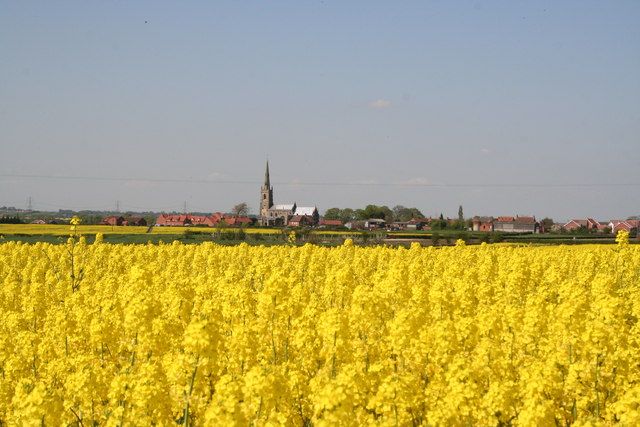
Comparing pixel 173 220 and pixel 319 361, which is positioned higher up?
pixel 173 220

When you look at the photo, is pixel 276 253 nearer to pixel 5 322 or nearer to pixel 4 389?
pixel 5 322

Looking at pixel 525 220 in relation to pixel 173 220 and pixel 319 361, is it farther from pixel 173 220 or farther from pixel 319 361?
pixel 319 361

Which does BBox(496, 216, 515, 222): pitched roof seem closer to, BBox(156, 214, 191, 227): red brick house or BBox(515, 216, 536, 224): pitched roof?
BBox(515, 216, 536, 224): pitched roof

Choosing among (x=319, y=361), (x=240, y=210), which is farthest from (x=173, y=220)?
(x=319, y=361)

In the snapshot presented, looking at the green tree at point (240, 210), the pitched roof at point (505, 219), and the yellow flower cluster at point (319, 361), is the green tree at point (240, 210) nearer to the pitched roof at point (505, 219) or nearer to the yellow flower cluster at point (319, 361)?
the pitched roof at point (505, 219)

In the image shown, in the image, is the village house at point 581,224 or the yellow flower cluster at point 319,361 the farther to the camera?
the village house at point 581,224

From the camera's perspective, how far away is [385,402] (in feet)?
26.9

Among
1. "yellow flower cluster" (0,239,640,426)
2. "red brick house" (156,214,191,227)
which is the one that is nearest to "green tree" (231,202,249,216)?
"red brick house" (156,214,191,227)

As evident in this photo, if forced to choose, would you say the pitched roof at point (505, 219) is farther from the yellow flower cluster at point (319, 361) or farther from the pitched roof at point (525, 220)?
the yellow flower cluster at point (319, 361)

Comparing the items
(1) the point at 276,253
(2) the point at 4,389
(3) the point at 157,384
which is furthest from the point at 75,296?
(1) the point at 276,253

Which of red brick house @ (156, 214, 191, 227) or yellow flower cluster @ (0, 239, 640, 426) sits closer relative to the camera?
yellow flower cluster @ (0, 239, 640, 426)

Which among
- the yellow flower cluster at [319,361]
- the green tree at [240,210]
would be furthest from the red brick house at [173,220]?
the yellow flower cluster at [319,361]

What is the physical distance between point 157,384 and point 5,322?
8278mm

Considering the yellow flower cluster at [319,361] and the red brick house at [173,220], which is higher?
the red brick house at [173,220]
